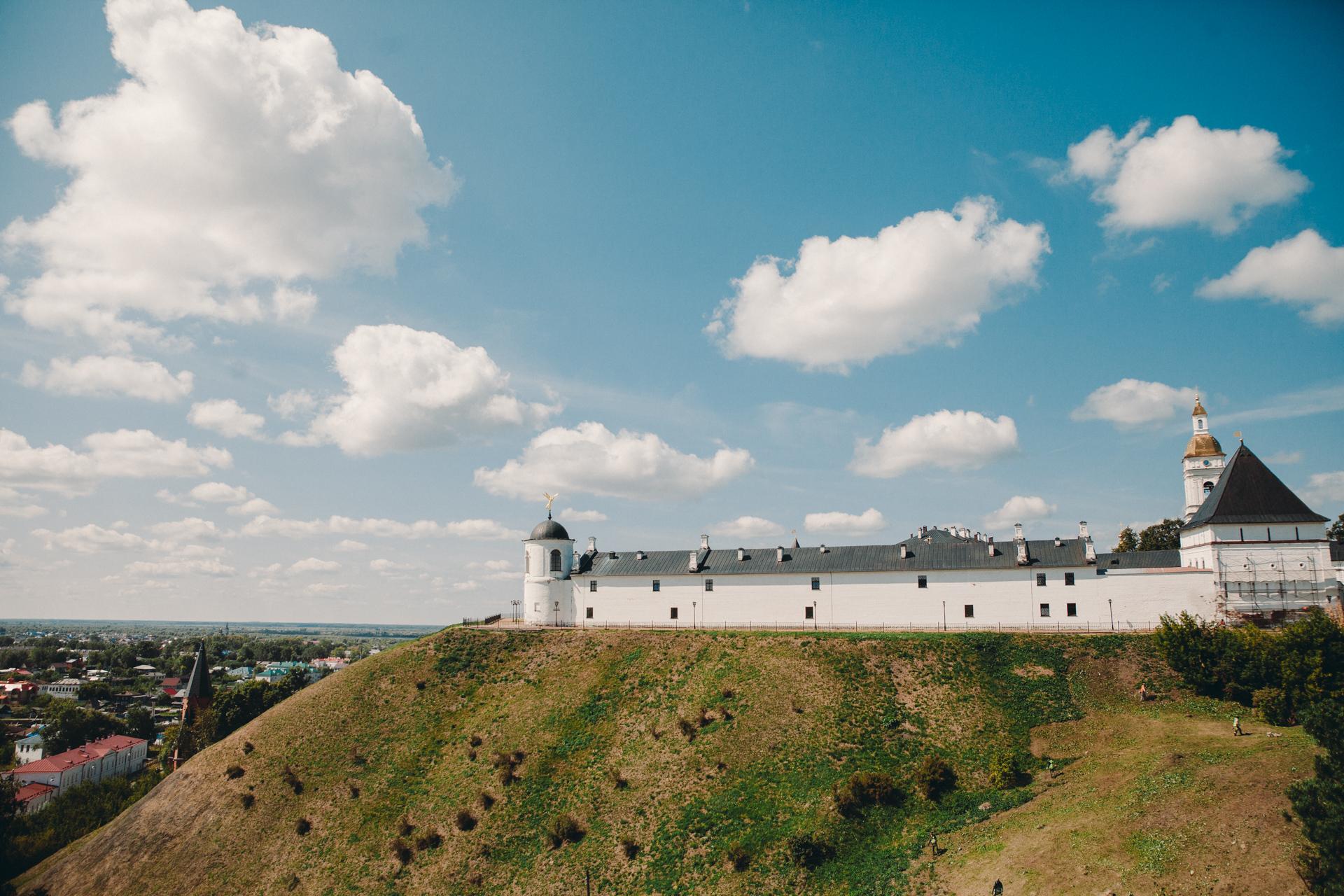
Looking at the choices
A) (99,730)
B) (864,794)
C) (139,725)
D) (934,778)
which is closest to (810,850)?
(864,794)

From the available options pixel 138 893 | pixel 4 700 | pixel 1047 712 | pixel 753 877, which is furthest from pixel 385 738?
pixel 4 700

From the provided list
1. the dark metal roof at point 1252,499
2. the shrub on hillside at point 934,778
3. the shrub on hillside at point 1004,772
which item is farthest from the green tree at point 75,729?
the dark metal roof at point 1252,499

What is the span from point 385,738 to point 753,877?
30914 millimetres

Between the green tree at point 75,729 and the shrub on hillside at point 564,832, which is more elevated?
the shrub on hillside at point 564,832

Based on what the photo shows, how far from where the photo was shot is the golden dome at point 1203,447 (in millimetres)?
83000

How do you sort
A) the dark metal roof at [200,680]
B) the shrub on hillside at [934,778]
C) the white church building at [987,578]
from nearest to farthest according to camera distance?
the shrub on hillside at [934,778] → the white church building at [987,578] → the dark metal roof at [200,680]

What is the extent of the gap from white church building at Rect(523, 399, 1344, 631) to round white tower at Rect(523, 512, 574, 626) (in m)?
0.12

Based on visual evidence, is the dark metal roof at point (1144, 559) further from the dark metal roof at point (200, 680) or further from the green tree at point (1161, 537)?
the dark metal roof at point (200, 680)

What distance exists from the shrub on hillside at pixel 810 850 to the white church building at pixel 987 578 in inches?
1155

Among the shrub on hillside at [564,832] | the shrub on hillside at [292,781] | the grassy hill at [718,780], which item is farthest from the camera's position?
the shrub on hillside at [292,781]

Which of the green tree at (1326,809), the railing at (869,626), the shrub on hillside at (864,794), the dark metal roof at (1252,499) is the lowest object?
the shrub on hillside at (864,794)

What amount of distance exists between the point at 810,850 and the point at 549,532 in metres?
44.2

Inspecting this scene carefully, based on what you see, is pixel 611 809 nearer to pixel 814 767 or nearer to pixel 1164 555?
pixel 814 767

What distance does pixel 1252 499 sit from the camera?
59.2m
